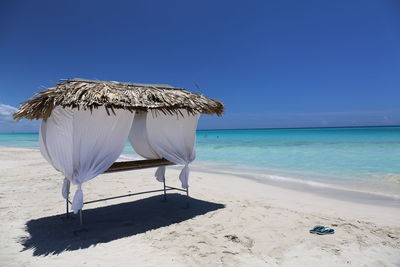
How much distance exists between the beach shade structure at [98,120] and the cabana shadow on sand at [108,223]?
46 centimetres

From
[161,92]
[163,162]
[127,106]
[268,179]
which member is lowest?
[268,179]

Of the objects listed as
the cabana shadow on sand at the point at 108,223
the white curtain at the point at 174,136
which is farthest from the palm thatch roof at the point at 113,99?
the cabana shadow on sand at the point at 108,223

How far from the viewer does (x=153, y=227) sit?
3910mm

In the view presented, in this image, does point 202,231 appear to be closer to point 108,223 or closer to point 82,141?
point 108,223

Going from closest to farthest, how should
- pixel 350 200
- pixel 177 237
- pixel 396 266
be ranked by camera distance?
1. pixel 396 266
2. pixel 177 237
3. pixel 350 200

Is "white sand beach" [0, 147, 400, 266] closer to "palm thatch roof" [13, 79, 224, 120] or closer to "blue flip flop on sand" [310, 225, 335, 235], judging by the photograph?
"blue flip flop on sand" [310, 225, 335, 235]

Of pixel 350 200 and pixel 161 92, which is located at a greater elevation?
pixel 161 92

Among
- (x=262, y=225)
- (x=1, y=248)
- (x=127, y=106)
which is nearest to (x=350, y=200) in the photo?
(x=262, y=225)

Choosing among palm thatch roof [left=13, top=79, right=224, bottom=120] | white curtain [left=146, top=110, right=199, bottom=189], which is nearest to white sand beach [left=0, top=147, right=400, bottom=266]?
white curtain [left=146, top=110, right=199, bottom=189]

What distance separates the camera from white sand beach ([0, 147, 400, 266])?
9.50 ft

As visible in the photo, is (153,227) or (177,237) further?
(153,227)

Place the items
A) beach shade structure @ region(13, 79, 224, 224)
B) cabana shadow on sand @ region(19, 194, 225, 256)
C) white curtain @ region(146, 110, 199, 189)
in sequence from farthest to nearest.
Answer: white curtain @ region(146, 110, 199, 189)
beach shade structure @ region(13, 79, 224, 224)
cabana shadow on sand @ region(19, 194, 225, 256)

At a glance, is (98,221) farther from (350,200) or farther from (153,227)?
(350,200)

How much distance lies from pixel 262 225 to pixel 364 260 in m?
1.34
